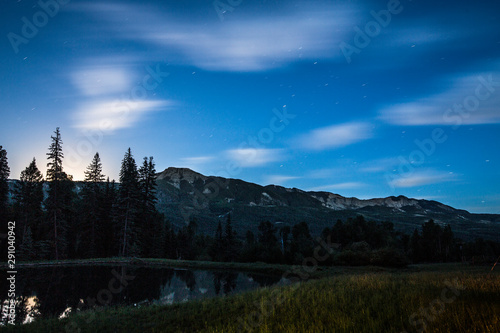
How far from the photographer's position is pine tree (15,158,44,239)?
47375 millimetres

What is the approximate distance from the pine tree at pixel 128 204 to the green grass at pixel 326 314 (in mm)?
35162

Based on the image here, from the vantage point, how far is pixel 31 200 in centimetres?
4869

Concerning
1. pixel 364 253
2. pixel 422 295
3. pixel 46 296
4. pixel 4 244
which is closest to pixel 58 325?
pixel 46 296

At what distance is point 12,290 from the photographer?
61.3 feet

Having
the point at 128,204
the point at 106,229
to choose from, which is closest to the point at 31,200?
the point at 106,229

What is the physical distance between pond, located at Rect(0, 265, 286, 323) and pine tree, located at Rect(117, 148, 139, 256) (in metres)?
17.8

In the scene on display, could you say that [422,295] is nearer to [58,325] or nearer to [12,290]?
[58,325]

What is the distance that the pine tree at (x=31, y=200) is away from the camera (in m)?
47.4

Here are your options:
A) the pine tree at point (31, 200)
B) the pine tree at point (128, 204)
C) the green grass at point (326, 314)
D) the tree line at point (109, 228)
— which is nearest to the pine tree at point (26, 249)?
the tree line at point (109, 228)

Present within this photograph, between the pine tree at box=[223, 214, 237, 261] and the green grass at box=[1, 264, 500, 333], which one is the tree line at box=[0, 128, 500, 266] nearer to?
the pine tree at box=[223, 214, 237, 261]

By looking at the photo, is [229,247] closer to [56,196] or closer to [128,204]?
[128,204]

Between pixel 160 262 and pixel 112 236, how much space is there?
1849 cm

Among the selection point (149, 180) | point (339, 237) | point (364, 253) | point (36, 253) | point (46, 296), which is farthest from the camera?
point (339, 237)

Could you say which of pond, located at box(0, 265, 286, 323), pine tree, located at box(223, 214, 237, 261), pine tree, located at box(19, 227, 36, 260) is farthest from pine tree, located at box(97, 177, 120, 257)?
pond, located at box(0, 265, 286, 323)
